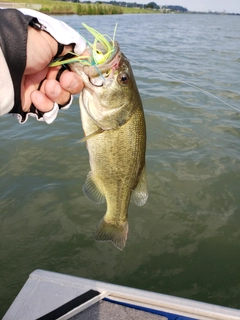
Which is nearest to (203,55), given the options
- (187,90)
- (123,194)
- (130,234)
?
(187,90)

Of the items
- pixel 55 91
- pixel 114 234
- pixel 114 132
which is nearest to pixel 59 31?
pixel 55 91

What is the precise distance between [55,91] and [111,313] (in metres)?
1.77

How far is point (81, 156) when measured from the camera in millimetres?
6152

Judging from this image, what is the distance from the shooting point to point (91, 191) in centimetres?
259

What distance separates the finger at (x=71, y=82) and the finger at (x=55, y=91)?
0.12m

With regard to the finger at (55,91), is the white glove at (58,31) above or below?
above

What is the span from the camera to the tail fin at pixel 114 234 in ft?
8.84

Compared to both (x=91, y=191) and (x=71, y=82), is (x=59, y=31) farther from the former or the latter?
(x=91, y=191)

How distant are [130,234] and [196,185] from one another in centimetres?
169

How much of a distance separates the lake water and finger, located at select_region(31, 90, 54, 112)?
238 cm

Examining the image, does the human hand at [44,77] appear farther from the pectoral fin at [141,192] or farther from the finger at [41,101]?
the pectoral fin at [141,192]

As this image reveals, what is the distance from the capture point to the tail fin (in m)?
2.69

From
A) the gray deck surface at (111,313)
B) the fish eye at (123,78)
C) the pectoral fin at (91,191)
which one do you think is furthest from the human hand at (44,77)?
the gray deck surface at (111,313)

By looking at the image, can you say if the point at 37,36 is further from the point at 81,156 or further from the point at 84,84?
the point at 81,156
